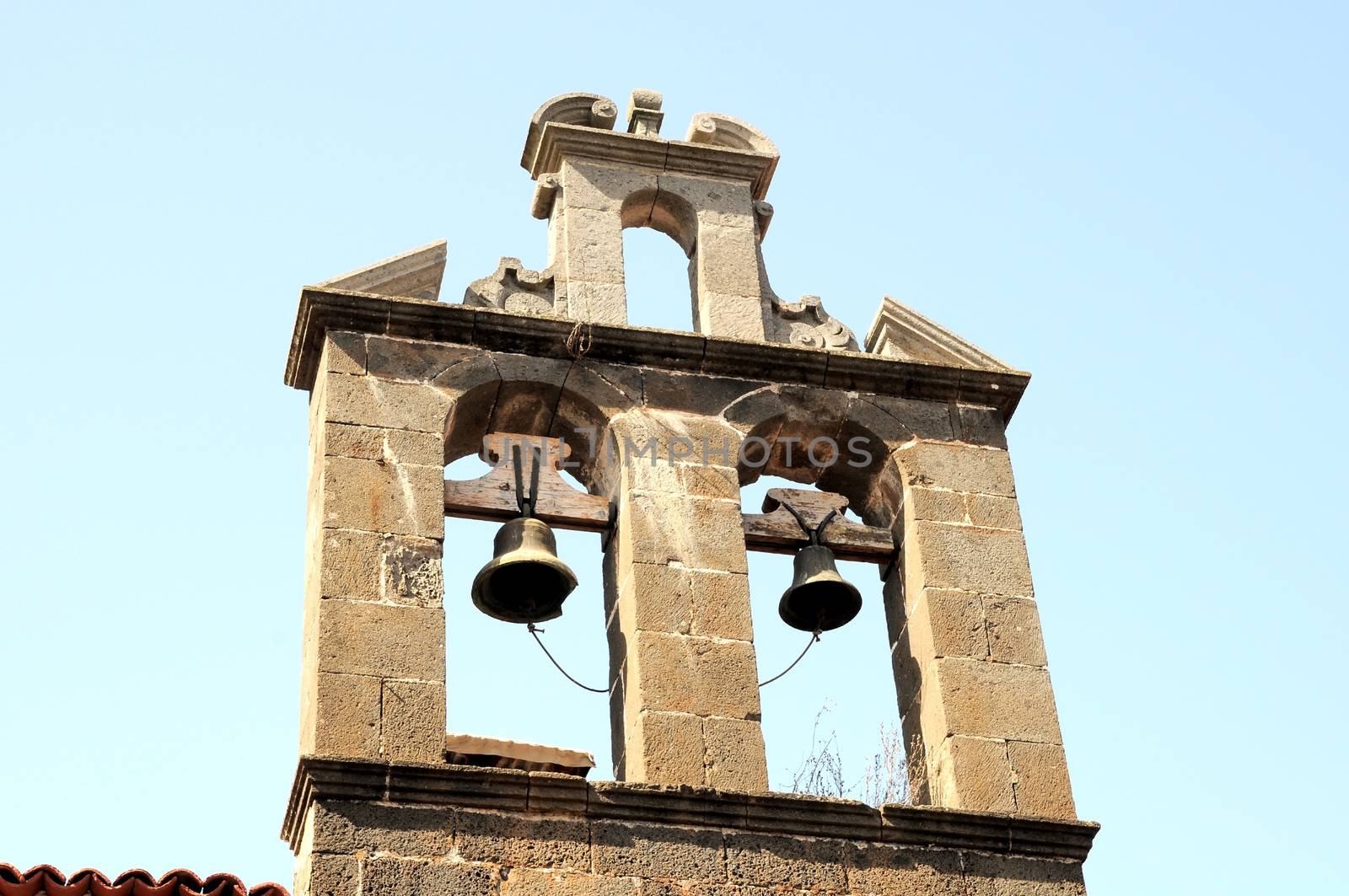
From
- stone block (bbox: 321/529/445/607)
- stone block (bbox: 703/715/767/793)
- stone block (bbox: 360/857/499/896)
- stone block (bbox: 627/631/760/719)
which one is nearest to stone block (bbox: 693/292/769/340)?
stone block (bbox: 627/631/760/719)

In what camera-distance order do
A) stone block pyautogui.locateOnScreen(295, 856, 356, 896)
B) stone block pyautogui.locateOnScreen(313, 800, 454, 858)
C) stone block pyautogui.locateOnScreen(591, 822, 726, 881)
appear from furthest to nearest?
stone block pyautogui.locateOnScreen(591, 822, 726, 881) → stone block pyautogui.locateOnScreen(313, 800, 454, 858) → stone block pyautogui.locateOnScreen(295, 856, 356, 896)

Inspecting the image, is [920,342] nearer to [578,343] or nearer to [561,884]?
[578,343]

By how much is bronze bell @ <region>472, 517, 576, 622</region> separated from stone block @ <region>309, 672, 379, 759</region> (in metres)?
0.84

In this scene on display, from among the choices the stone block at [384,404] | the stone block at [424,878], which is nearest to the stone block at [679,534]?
the stone block at [384,404]

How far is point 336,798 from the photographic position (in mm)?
9234

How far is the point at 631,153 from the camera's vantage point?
12.1m

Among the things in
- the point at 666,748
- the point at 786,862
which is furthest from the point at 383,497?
the point at 786,862

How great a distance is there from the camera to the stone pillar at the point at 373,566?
9539mm

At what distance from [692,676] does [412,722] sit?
1156 mm

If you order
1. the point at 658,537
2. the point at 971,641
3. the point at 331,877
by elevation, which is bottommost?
the point at 331,877

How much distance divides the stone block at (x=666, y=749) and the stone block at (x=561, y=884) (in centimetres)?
51

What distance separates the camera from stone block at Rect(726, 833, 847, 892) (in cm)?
946

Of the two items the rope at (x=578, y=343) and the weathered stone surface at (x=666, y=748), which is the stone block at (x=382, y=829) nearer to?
the weathered stone surface at (x=666, y=748)

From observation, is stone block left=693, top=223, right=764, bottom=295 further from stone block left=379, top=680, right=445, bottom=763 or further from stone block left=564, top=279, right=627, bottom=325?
stone block left=379, top=680, right=445, bottom=763
